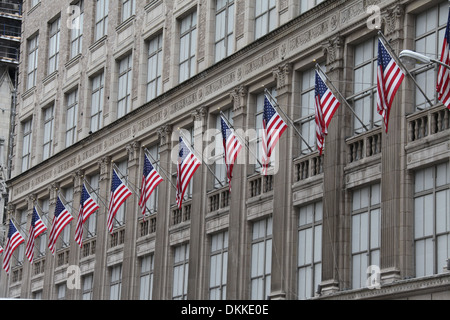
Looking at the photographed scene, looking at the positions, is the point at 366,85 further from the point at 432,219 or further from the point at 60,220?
the point at 60,220

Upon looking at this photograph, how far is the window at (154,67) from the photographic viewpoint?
168ft

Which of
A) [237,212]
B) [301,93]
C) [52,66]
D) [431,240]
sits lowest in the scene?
[431,240]

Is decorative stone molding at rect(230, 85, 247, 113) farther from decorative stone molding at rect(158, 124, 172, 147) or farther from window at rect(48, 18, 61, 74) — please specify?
window at rect(48, 18, 61, 74)

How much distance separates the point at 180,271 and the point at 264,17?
11044 millimetres

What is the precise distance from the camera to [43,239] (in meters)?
61.0

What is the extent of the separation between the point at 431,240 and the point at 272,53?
39.7 feet

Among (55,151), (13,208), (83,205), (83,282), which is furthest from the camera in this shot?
(13,208)

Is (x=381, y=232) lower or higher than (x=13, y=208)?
lower

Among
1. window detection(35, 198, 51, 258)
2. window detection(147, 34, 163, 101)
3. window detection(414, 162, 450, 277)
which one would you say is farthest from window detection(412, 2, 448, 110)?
window detection(35, 198, 51, 258)

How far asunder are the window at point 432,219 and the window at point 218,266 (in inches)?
467

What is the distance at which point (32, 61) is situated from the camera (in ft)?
218

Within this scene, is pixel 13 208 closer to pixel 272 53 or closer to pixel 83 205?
pixel 83 205

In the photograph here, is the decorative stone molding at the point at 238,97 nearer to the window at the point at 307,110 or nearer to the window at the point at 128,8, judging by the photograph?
the window at the point at 307,110

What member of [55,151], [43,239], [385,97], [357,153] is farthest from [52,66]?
[385,97]
